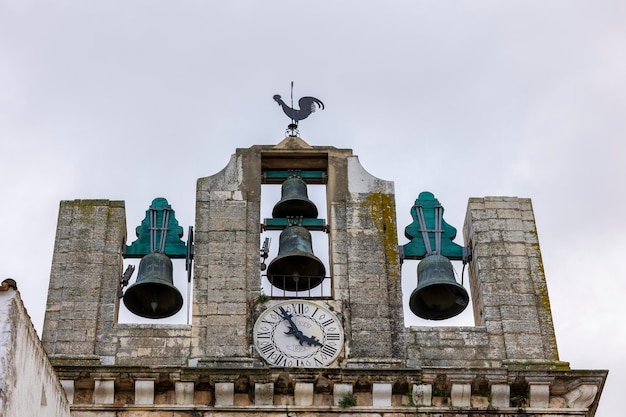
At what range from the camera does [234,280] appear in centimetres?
2028

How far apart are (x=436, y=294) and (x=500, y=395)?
2231 millimetres

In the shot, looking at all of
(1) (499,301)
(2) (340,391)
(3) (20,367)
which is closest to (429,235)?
(1) (499,301)

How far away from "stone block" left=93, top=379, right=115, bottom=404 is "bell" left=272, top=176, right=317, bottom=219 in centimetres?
400

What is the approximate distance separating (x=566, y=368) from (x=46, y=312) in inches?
265

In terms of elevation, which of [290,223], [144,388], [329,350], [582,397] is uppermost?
[290,223]

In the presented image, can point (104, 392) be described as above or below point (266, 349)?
below

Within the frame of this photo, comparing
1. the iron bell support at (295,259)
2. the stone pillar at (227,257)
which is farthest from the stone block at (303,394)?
the iron bell support at (295,259)

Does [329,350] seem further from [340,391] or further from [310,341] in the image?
[340,391]

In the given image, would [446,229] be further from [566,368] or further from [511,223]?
[566,368]

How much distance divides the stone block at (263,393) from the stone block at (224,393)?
0.28 m

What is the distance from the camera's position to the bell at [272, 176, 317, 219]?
21.6 m

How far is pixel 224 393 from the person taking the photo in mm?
18875

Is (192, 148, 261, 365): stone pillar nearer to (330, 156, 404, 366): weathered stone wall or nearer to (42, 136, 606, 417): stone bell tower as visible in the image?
(42, 136, 606, 417): stone bell tower

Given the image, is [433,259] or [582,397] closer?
[582,397]
